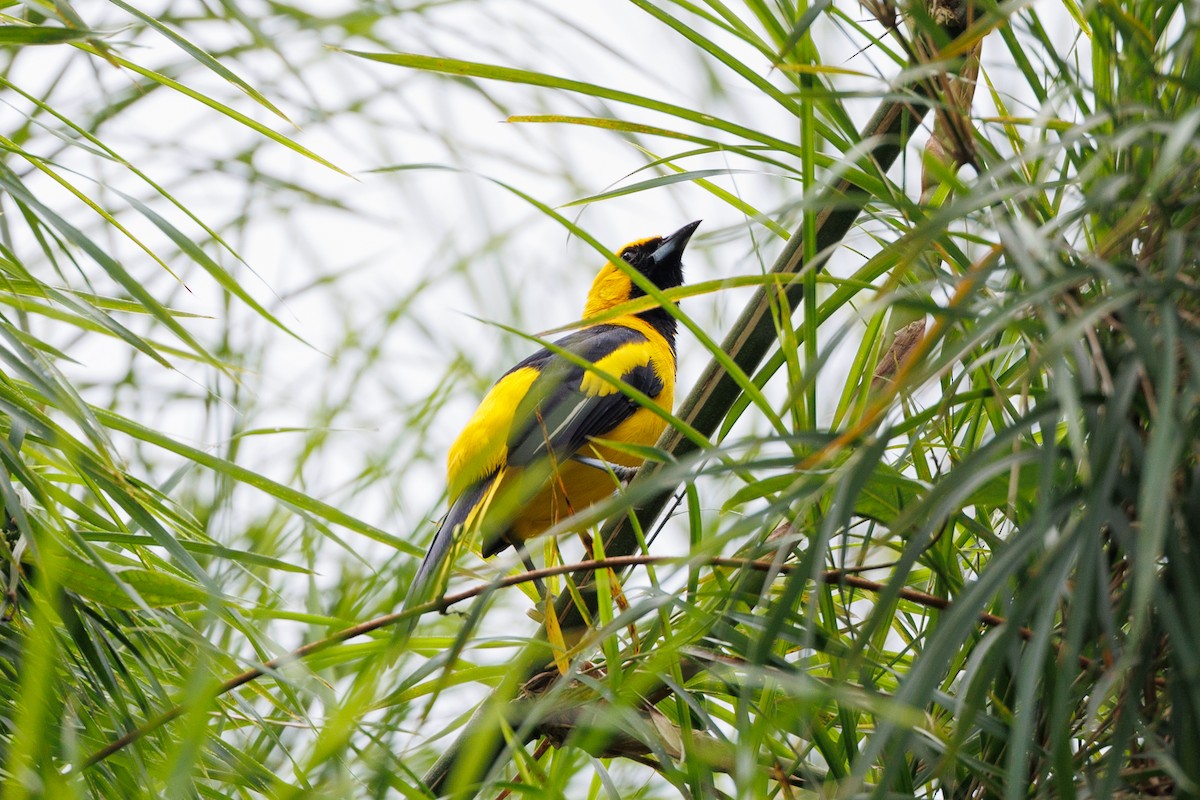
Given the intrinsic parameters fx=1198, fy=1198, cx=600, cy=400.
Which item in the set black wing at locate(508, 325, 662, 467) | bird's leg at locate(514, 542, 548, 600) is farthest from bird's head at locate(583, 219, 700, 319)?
bird's leg at locate(514, 542, 548, 600)

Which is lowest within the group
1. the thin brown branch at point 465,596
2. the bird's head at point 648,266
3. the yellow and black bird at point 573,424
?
the thin brown branch at point 465,596

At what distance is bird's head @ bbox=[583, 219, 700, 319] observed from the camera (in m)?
5.00

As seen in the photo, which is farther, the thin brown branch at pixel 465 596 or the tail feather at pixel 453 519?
the tail feather at pixel 453 519

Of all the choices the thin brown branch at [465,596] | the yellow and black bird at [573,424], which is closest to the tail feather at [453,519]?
the yellow and black bird at [573,424]

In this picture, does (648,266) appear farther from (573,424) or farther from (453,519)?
(453,519)

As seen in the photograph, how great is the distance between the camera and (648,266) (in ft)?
16.5

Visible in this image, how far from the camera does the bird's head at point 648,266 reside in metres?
5.00

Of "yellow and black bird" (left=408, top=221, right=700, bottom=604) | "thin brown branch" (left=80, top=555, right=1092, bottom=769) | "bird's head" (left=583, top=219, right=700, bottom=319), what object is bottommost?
"thin brown branch" (left=80, top=555, right=1092, bottom=769)

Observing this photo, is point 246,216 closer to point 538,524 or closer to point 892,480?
point 538,524

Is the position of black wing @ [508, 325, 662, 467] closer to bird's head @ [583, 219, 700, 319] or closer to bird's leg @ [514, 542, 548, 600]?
bird's leg @ [514, 542, 548, 600]

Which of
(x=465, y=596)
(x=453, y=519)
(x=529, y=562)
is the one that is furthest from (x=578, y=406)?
(x=465, y=596)

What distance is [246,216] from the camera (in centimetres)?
354

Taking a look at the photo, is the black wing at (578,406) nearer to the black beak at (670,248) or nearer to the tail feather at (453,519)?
the tail feather at (453,519)

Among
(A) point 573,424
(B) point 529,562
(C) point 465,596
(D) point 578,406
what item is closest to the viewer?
(C) point 465,596
